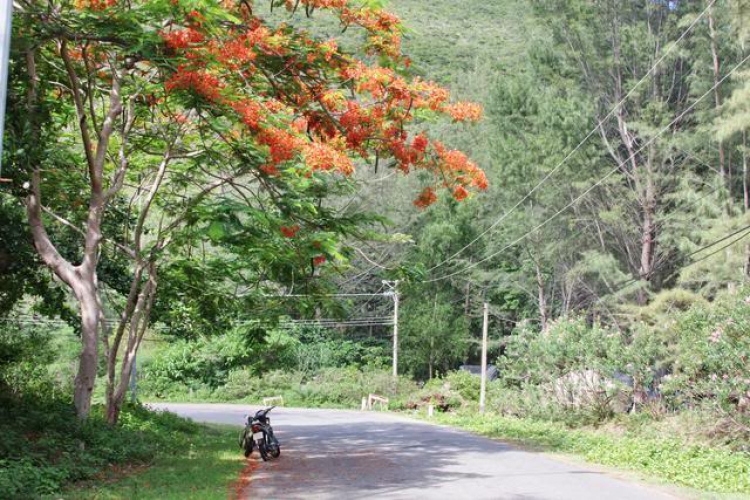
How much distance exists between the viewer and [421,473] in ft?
41.4

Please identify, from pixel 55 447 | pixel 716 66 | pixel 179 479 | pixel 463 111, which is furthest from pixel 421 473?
pixel 716 66

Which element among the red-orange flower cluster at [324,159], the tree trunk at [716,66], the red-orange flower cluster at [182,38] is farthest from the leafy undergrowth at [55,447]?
the tree trunk at [716,66]

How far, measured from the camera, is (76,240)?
1762 centimetres

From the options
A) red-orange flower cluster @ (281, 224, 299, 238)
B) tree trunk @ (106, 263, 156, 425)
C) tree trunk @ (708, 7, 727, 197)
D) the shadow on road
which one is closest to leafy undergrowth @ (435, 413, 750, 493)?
the shadow on road

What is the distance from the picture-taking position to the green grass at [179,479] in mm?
9766

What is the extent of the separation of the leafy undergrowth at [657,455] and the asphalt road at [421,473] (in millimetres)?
925

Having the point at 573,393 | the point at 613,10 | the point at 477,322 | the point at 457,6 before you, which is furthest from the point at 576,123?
the point at 457,6

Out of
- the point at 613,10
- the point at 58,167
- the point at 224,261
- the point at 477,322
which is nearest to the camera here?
the point at 58,167

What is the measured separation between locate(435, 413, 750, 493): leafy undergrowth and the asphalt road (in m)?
0.92

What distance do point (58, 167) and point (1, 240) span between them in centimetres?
164

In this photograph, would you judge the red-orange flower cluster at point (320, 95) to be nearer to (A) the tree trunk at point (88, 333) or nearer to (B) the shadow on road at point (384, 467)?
(A) the tree trunk at point (88, 333)

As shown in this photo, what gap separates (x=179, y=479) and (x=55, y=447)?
172 centimetres

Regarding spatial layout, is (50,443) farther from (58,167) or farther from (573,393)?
(573,393)

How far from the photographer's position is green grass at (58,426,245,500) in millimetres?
9766
